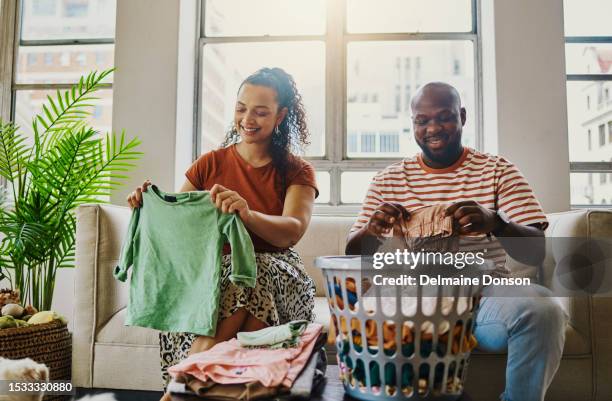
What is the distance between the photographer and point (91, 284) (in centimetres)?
196

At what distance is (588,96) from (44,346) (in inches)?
126

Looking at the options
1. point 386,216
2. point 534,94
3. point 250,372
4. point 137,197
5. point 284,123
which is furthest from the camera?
point 534,94

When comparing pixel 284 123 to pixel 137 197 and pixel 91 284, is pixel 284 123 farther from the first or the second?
pixel 91 284

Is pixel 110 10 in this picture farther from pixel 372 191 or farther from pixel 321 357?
pixel 321 357

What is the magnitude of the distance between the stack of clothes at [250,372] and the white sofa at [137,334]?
896 millimetres

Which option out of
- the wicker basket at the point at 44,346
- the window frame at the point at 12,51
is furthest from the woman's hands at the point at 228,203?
the window frame at the point at 12,51

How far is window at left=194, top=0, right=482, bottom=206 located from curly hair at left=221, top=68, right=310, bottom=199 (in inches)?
47.4

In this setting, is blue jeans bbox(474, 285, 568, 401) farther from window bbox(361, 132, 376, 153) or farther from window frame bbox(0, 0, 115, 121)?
window frame bbox(0, 0, 115, 121)

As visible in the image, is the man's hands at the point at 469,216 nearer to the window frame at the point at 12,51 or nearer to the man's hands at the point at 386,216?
the man's hands at the point at 386,216

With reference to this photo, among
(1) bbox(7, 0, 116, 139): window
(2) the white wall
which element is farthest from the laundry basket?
(1) bbox(7, 0, 116, 139): window

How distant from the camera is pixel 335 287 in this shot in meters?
0.92

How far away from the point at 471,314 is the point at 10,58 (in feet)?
11.6

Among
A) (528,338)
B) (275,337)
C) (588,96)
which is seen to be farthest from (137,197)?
(588,96)

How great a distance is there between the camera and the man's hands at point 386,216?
4.54ft
